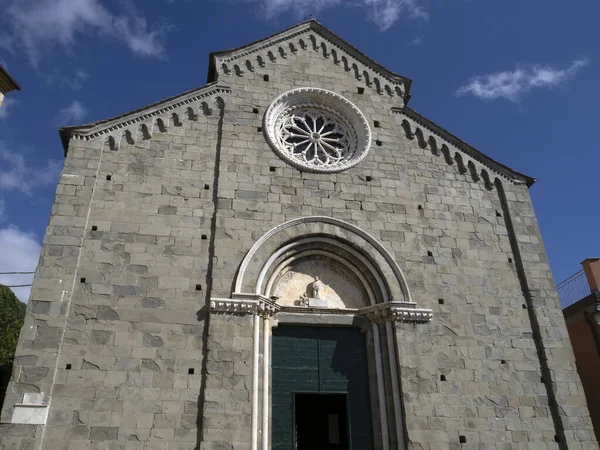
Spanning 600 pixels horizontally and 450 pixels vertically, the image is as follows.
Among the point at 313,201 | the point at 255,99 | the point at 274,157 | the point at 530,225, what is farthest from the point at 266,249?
the point at 530,225

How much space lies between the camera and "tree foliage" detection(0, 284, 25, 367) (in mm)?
19422

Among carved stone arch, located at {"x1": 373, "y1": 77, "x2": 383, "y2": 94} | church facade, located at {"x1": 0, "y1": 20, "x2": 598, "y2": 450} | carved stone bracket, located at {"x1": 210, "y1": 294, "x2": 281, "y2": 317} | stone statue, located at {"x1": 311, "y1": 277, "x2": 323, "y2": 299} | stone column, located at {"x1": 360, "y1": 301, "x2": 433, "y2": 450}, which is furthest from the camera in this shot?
carved stone arch, located at {"x1": 373, "y1": 77, "x2": 383, "y2": 94}

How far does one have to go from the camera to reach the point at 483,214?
1152cm

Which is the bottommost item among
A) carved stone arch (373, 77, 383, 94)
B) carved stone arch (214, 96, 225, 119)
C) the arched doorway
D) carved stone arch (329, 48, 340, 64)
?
the arched doorway

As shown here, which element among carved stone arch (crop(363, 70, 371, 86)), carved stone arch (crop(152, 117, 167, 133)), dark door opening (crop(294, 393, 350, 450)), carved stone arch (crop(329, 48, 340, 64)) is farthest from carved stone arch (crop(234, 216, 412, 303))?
carved stone arch (crop(329, 48, 340, 64))

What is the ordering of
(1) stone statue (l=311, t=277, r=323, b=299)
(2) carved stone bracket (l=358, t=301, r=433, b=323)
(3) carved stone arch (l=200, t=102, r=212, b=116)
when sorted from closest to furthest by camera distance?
1. (2) carved stone bracket (l=358, t=301, r=433, b=323)
2. (1) stone statue (l=311, t=277, r=323, b=299)
3. (3) carved stone arch (l=200, t=102, r=212, b=116)

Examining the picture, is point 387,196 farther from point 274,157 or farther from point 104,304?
point 104,304

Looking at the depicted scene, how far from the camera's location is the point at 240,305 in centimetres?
913

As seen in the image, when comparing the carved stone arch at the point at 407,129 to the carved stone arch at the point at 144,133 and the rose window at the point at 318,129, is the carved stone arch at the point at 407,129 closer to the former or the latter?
the rose window at the point at 318,129

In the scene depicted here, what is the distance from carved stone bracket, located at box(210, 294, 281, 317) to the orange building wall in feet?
31.1

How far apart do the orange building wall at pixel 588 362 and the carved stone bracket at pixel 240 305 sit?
947cm

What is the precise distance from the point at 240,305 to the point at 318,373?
1952 millimetres

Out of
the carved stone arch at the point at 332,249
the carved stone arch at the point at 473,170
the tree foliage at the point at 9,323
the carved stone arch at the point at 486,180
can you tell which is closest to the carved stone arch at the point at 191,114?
the carved stone arch at the point at 332,249

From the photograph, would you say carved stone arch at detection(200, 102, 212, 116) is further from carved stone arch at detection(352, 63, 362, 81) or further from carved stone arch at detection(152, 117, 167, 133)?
carved stone arch at detection(352, 63, 362, 81)
